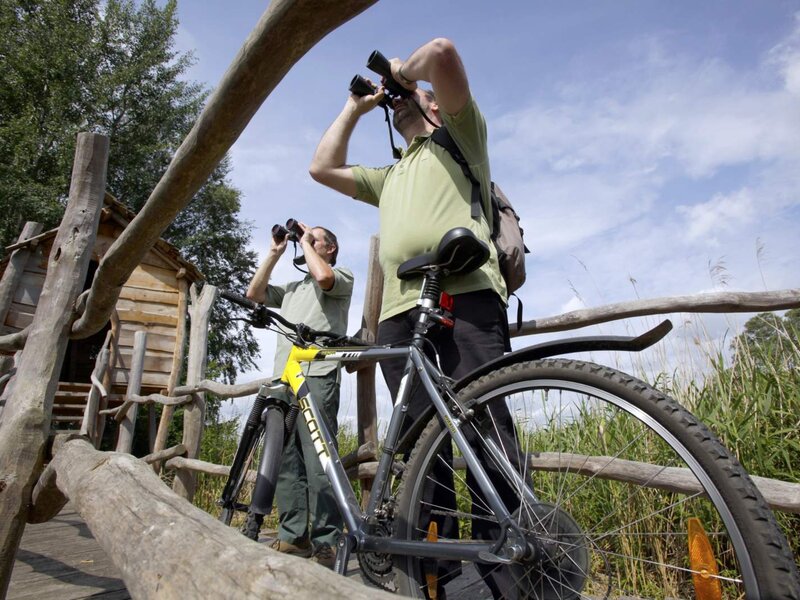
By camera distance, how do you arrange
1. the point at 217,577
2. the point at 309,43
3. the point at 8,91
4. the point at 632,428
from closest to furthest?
the point at 217,577
the point at 309,43
the point at 632,428
the point at 8,91

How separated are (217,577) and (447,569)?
1221 millimetres

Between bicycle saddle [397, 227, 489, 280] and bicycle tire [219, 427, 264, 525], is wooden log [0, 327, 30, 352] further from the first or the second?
→ bicycle saddle [397, 227, 489, 280]

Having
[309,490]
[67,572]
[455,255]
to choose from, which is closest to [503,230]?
[455,255]

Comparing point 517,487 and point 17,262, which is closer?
point 517,487

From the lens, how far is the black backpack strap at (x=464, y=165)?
1.98 m

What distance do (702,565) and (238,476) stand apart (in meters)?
1.84

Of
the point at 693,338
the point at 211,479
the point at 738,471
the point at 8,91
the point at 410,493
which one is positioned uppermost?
the point at 8,91

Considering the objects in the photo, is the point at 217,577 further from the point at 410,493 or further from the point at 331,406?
the point at 331,406

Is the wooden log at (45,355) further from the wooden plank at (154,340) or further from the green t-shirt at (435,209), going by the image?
the wooden plank at (154,340)

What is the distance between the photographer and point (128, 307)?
9.38 metres

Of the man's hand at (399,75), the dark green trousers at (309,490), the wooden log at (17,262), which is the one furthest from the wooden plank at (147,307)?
the man's hand at (399,75)

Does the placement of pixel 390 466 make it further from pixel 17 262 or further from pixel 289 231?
pixel 17 262

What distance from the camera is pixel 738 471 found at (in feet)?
3.62

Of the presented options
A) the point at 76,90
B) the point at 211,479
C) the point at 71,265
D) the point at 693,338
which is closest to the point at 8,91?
the point at 76,90
